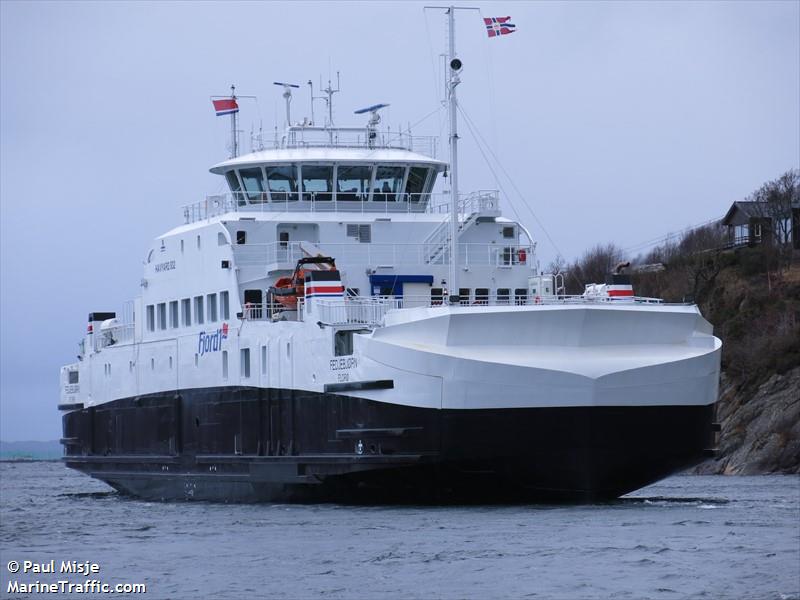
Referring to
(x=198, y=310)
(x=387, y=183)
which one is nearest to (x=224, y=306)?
(x=198, y=310)

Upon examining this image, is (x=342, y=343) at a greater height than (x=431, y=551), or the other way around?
(x=342, y=343)

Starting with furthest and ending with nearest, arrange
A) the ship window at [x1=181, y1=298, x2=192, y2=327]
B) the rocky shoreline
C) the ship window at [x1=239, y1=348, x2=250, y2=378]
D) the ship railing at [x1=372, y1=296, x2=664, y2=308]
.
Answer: the rocky shoreline < the ship window at [x1=181, y1=298, x2=192, y2=327] < the ship window at [x1=239, y1=348, x2=250, y2=378] < the ship railing at [x1=372, y1=296, x2=664, y2=308]

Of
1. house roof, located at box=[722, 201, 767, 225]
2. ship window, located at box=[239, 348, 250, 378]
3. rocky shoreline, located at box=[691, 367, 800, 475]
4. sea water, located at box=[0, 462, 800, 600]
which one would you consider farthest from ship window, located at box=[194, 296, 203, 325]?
house roof, located at box=[722, 201, 767, 225]

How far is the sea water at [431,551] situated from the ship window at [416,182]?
28.2 feet

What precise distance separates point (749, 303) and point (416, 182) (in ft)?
90.3

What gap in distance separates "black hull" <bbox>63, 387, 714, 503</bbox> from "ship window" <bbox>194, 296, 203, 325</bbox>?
267cm

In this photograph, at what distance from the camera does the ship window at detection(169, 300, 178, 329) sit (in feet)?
124

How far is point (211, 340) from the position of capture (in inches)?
1371

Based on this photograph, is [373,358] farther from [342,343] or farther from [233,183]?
[233,183]

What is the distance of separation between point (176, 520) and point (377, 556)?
822 cm

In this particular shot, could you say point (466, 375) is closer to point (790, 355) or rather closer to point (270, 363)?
point (270, 363)

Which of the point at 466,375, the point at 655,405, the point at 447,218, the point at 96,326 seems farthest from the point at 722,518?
the point at 96,326

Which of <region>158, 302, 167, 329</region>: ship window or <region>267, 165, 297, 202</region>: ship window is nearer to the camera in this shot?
<region>267, 165, 297, 202</region>: ship window

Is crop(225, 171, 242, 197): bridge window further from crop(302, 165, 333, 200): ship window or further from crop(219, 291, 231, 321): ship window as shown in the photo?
crop(219, 291, 231, 321): ship window
